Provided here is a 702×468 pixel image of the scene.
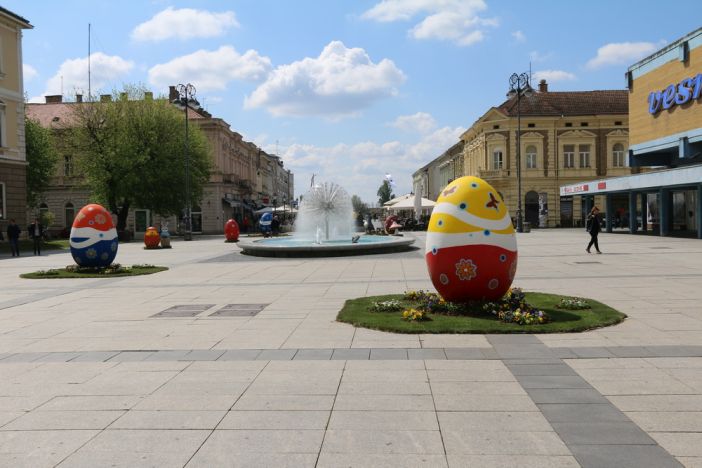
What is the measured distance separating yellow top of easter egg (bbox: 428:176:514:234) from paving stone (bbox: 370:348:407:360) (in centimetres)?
283

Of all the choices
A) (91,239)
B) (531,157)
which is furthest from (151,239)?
(531,157)

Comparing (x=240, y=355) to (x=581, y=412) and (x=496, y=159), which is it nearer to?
(x=581, y=412)

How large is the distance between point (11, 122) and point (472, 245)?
36886 millimetres

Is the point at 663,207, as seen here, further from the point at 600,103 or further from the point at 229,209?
the point at 229,209

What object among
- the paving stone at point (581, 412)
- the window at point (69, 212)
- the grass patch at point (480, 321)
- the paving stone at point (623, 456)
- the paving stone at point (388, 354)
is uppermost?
the window at point (69, 212)

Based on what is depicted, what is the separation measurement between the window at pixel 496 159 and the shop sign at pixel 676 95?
22976 millimetres

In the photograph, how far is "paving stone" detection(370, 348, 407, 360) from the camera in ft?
23.7

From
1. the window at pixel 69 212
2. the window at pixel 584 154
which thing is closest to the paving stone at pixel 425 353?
the window at pixel 584 154

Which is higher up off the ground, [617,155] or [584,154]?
[584,154]

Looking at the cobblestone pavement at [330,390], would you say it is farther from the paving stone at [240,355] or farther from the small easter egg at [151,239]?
the small easter egg at [151,239]

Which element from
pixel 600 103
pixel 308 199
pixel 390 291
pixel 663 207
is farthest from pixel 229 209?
pixel 390 291

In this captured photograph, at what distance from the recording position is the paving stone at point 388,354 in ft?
23.7

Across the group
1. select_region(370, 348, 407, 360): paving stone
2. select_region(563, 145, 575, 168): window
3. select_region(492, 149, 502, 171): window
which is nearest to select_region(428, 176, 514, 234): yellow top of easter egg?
select_region(370, 348, 407, 360): paving stone

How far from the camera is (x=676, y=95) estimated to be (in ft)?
119
